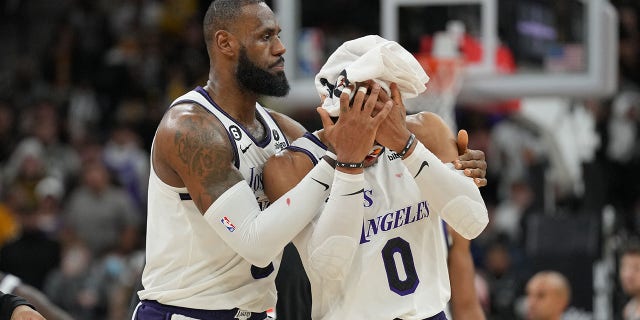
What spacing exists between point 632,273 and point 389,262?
466 centimetres

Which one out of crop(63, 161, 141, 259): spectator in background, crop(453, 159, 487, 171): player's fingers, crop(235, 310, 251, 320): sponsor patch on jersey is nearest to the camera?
crop(453, 159, 487, 171): player's fingers

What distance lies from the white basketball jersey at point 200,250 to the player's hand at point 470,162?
82 centimetres

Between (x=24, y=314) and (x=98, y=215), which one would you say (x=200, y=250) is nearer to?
(x=24, y=314)

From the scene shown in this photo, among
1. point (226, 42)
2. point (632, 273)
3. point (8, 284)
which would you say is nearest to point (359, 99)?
point (226, 42)

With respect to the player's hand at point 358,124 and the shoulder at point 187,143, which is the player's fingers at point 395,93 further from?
the shoulder at point 187,143

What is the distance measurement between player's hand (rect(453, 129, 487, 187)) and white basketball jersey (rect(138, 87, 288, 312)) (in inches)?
32.4

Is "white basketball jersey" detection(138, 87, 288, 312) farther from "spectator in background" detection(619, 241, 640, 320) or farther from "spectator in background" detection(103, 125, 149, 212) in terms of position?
"spectator in background" detection(103, 125, 149, 212)

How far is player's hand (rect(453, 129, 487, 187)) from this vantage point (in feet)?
14.5

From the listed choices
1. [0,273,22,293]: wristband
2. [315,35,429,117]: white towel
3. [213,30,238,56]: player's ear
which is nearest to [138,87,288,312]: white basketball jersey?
[213,30,238,56]: player's ear

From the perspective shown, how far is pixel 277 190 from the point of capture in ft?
14.6

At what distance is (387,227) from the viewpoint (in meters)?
4.32

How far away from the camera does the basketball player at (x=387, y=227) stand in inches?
165

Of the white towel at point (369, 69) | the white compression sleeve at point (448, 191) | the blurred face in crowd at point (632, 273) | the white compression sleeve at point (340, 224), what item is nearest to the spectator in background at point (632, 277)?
the blurred face in crowd at point (632, 273)

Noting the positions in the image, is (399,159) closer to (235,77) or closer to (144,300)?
(235,77)
